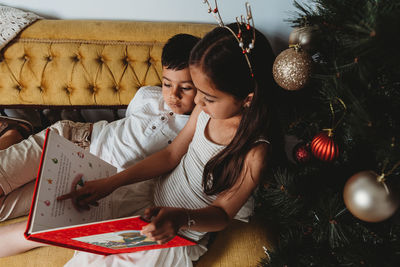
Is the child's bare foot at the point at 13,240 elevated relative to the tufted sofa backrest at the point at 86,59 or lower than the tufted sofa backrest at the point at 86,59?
lower

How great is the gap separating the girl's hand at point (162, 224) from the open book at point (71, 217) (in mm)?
27

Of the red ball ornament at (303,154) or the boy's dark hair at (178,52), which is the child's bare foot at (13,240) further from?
the red ball ornament at (303,154)

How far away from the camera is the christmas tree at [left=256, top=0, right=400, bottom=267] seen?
428 millimetres

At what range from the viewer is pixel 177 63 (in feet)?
3.27

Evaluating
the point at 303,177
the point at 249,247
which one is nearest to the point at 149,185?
the point at 249,247

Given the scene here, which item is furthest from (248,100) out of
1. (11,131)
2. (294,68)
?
(11,131)

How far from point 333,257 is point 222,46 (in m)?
0.63

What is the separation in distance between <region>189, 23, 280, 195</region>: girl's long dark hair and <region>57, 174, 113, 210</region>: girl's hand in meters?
0.38

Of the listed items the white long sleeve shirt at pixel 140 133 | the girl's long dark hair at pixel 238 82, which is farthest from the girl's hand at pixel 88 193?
the girl's long dark hair at pixel 238 82

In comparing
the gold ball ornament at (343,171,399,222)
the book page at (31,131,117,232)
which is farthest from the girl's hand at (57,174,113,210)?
the gold ball ornament at (343,171,399,222)

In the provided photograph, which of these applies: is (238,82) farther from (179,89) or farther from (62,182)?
(62,182)

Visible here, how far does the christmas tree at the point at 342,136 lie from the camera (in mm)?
428

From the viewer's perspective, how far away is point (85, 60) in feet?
4.27

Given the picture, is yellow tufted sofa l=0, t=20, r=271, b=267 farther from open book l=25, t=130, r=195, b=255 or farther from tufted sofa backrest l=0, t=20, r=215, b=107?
open book l=25, t=130, r=195, b=255
